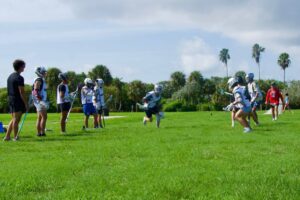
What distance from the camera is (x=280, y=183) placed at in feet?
23.1

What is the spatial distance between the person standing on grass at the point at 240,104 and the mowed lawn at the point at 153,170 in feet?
10.8

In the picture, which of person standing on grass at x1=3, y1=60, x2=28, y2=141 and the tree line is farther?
the tree line

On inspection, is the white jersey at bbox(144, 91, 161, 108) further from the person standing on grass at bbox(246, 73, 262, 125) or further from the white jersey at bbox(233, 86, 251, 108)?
the white jersey at bbox(233, 86, 251, 108)

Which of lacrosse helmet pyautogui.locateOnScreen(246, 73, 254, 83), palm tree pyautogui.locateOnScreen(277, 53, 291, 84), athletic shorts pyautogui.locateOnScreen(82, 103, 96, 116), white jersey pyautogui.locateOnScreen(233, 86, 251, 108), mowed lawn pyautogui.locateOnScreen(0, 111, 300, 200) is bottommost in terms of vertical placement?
mowed lawn pyautogui.locateOnScreen(0, 111, 300, 200)

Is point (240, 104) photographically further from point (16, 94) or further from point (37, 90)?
point (16, 94)

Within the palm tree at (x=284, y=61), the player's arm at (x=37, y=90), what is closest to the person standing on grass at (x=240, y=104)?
the player's arm at (x=37, y=90)

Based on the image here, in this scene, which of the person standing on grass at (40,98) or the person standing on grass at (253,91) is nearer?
the person standing on grass at (40,98)

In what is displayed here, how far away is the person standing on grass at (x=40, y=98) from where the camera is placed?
50.5 ft

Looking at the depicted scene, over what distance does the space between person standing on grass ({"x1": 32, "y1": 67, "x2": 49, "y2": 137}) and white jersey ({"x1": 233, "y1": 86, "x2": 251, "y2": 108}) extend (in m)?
6.07

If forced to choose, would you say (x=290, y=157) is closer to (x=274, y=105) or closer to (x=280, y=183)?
(x=280, y=183)

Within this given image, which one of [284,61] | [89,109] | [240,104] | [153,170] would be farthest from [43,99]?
[284,61]

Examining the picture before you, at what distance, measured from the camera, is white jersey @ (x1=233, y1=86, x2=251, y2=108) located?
16359mm

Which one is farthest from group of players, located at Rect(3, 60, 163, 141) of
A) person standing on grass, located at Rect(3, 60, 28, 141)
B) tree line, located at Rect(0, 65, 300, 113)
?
tree line, located at Rect(0, 65, 300, 113)

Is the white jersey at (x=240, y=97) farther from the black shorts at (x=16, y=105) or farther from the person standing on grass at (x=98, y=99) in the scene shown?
the black shorts at (x=16, y=105)
